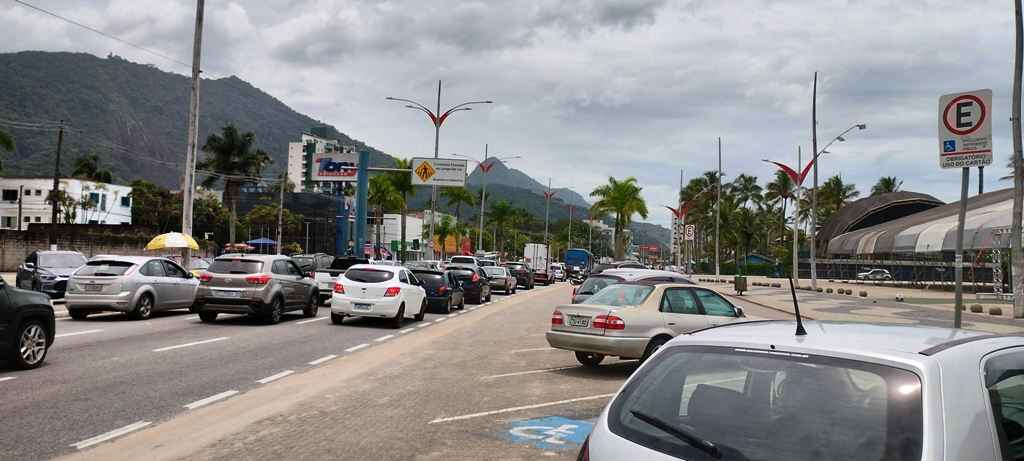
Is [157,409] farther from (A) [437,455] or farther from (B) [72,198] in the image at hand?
(B) [72,198]

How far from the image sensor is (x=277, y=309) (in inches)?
747

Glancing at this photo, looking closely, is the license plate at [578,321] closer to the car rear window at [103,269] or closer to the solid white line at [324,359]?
the solid white line at [324,359]

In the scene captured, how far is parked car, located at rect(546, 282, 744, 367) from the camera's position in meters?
11.5

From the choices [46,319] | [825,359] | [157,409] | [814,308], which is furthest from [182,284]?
[814,308]

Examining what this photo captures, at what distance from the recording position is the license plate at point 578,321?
11.8 meters

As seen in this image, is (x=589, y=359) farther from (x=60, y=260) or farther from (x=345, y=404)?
(x=60, y=260)

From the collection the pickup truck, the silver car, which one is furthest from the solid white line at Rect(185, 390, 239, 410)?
the pickup truck

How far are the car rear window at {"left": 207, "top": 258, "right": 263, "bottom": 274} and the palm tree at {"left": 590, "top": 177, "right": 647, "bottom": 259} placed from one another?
187ft

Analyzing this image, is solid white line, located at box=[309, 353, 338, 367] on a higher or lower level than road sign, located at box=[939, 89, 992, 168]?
lower

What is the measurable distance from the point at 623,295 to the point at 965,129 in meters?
6.00

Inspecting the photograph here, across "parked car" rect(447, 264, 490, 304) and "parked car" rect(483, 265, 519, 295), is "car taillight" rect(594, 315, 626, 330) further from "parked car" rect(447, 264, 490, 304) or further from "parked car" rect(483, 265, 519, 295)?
"parked car" rect(483, 265, 519, 295)

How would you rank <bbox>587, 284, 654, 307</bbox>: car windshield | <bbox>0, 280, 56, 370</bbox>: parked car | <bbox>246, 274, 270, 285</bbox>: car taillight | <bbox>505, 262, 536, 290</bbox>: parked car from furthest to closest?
1. <bbox>505, 262, 536, 290</bbox>: parked car
2. <bbox>246, 274, 270, 285</bbox>: car taillight
3. <bbox>587, 284, 654, 307</bbox>: car windshield
4. <bbox>0, 280, 56, 370</bbox>: parked car

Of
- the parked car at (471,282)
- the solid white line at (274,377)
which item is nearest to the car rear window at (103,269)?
the solid white line at (274,377)

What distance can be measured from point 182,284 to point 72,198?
87.3m
